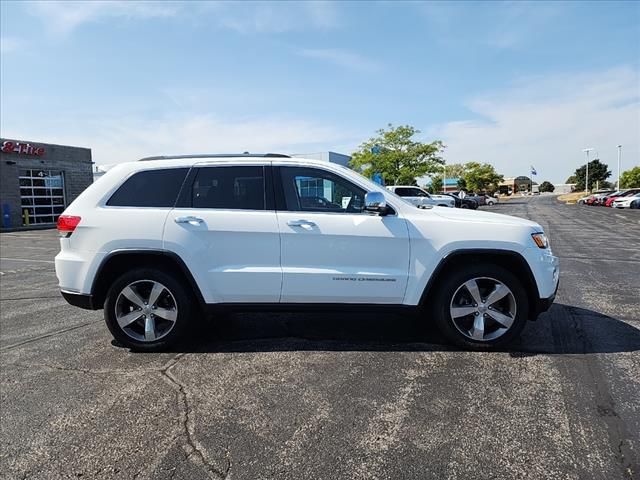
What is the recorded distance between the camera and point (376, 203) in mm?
3986

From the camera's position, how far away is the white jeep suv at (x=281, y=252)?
412 cm

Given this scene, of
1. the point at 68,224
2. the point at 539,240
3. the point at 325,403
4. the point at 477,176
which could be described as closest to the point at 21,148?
the point at 68,224

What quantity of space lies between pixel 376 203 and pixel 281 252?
38.9 inches

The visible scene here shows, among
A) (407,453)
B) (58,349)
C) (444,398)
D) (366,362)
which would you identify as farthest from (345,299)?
(58,349)

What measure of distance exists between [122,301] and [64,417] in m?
1.36

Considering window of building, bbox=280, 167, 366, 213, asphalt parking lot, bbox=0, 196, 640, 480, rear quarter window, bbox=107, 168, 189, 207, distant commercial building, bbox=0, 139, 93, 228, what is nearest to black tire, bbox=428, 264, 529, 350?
asphalt parking lot, bbox=0, 196, 640, 480

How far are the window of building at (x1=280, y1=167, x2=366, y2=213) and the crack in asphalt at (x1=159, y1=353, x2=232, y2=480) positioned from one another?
182 centimetres

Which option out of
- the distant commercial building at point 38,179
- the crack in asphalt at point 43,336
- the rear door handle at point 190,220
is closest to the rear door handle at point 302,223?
the rear door handle at point 190,220

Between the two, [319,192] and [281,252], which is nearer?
[281,252]

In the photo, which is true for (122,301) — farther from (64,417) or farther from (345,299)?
(345,299)

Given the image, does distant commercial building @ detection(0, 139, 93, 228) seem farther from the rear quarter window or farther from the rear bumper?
the rear quarter window

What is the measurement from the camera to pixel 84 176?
1244 inches

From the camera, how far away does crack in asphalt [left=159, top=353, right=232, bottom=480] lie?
8.24 ft

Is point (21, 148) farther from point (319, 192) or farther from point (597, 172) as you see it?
point (597, 172)
